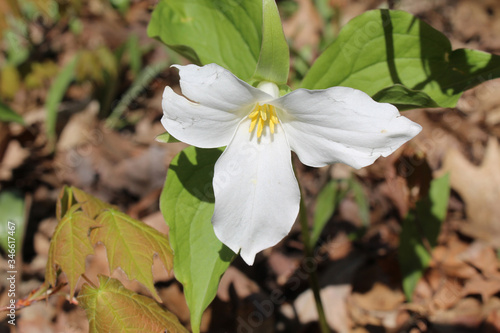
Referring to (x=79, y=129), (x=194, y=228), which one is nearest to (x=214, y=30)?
(x=194, y=228)

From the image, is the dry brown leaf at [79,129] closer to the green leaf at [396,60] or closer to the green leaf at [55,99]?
the green leaf at [55,99]

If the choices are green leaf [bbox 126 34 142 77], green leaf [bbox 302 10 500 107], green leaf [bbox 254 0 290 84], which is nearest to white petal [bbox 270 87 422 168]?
green leaf [bbox 254 0 290 84]

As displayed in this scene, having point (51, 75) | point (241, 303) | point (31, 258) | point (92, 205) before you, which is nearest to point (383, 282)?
point (241, 303)

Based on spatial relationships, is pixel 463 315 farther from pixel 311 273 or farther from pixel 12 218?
pixel 12 218

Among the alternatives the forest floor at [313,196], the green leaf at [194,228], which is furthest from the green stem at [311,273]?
the green leaf at [194,228]

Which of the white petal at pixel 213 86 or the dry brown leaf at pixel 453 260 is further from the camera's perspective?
the dry brown leaf at pixel 453 260

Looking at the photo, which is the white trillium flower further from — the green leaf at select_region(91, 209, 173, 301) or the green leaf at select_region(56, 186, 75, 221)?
the green leaf at select_region(56, 186, 75, 221)
